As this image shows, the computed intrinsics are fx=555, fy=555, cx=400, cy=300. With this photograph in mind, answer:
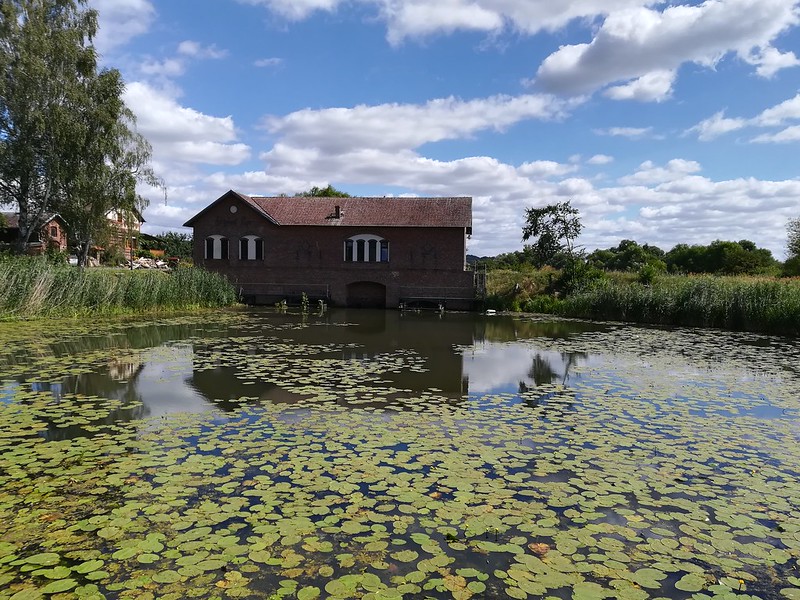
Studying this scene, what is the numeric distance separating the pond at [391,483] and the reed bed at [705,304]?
32.4 ft

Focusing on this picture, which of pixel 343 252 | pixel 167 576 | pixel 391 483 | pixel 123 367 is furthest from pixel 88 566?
pixel 343 252

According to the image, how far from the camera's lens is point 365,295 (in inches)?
1286

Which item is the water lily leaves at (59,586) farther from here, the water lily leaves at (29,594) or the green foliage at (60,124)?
the green foliage at (60,124)

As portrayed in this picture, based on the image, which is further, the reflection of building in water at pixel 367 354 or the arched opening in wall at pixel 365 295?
the arched opening in wall at pixel 365 295

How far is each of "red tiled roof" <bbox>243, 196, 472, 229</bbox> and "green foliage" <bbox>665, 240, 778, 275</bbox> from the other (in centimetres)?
1732

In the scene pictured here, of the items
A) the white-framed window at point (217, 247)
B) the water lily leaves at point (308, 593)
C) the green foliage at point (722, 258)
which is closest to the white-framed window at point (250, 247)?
the white-framed window at point (217, 247)

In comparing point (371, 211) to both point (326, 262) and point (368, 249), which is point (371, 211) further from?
point (326, 262)

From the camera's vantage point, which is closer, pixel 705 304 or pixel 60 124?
pixel 705 304

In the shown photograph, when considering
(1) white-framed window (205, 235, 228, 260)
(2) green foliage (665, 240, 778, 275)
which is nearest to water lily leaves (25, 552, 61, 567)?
(1) white-framed window (205, 235, 228, 260)

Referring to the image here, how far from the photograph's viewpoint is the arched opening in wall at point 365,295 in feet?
107

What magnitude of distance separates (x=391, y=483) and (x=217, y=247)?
3013cm

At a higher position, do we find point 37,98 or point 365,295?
point 37,98

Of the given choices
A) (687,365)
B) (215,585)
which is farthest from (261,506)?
(687,365)

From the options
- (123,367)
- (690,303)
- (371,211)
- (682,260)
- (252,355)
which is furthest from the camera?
(682,260)
